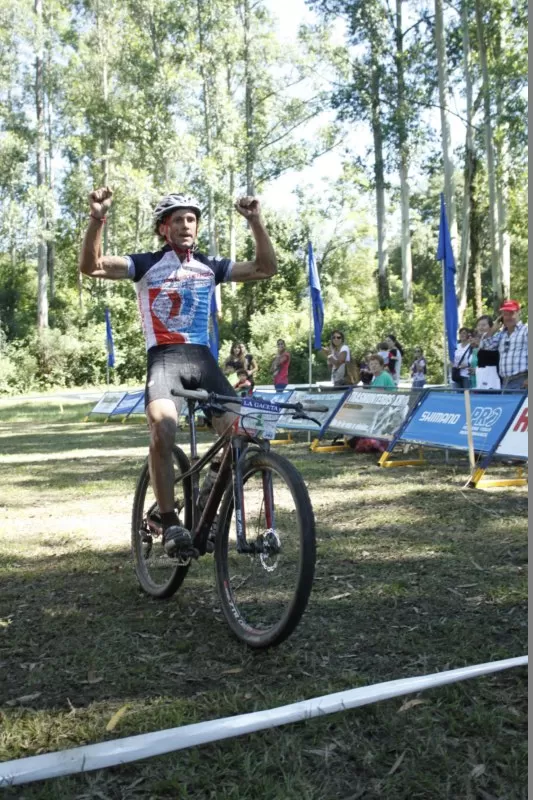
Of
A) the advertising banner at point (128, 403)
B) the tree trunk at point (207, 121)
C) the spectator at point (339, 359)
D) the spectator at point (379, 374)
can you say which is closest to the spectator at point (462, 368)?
the spectator at point (379, 374)

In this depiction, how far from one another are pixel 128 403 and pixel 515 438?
14523 mm

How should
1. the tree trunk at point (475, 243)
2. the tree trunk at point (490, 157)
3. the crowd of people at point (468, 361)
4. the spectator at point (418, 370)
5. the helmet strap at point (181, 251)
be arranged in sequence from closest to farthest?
the helmet strap at point (181, 251) → the crowd of people at point (468, 361) → the spectator at point (418, 370) → the tree trunk at point (490, 157) → the tree trunk at point (475, 243)

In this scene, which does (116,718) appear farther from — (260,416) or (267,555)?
(260,416)

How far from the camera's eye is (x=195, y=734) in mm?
2762

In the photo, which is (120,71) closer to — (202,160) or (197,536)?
(202,160)

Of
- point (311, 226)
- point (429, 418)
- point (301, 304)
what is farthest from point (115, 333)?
point (429, 418)

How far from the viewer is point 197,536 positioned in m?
4.19

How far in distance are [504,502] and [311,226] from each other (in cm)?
4647

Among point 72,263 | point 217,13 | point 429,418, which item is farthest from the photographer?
point 72,263

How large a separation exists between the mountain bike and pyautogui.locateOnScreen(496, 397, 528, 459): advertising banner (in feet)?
15.9

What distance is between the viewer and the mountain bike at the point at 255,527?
3555mm

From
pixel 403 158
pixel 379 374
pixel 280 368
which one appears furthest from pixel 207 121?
pixel 379 374

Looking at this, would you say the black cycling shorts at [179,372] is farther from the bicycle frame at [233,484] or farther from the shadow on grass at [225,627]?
the shadow on grass at [225,627]

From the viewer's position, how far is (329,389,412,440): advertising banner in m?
10.6
